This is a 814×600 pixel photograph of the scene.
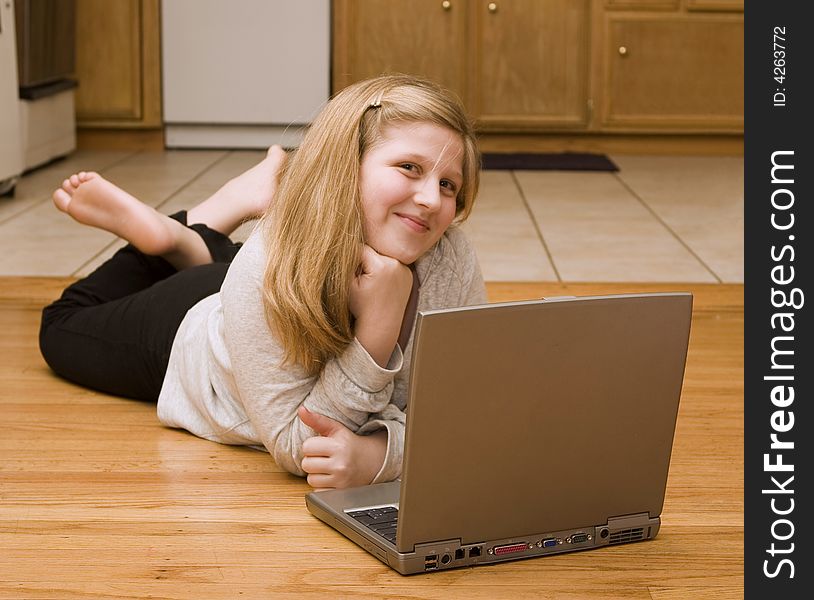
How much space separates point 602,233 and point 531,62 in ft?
4.75

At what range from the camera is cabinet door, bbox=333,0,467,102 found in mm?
4254

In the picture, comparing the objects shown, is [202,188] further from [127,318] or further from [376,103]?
[376,103]

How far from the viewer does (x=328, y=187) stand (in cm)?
133

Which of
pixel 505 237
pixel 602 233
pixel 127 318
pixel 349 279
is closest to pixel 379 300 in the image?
pixel 349 279

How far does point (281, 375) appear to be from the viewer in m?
1.36

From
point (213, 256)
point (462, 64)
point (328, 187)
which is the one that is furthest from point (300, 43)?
point (328, 187)

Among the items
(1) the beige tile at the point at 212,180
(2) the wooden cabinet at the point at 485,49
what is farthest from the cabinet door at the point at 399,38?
(1) the beige tile at the point at 212,180

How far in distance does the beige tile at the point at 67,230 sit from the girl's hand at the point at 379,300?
132 cm

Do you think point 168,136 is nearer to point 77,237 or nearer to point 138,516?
point 77,237

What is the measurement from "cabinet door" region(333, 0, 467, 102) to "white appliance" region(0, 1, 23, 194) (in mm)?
1216

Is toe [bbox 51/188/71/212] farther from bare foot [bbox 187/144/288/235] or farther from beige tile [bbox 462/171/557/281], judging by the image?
beige tile [bbox 462/171/557/281]

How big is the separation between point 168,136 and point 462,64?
1.04 metres

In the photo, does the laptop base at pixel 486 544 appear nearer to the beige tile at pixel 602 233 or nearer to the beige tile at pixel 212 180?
the beige tile at pixel 602 233

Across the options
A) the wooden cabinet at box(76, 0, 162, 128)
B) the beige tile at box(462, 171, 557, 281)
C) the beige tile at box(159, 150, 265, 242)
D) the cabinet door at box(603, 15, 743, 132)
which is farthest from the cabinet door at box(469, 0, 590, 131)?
the wooden cabinet at box(76, 0, 162, 128)
